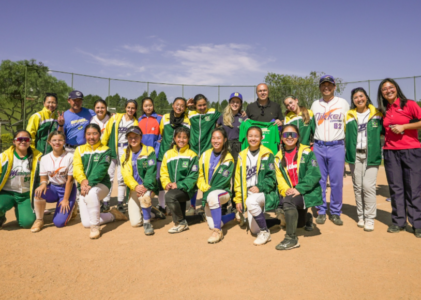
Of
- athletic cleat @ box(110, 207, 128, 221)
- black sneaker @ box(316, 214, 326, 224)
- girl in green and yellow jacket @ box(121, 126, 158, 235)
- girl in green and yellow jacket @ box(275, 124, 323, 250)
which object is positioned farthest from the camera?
athletic cleat @ box(110, 207, 128, 221)

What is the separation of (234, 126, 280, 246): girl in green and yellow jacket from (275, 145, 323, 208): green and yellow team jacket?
0.10m

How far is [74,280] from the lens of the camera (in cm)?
276

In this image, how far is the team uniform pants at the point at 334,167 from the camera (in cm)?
450

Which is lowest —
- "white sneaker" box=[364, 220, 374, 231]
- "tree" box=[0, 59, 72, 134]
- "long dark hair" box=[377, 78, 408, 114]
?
"white sneaker" box=[364, 220, 374, 231]

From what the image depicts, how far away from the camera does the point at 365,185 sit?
4.28 m

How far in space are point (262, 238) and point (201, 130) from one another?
229cm

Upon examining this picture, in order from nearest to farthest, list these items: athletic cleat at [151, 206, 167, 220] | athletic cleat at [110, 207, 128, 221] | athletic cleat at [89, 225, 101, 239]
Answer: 1. athletic cleat at [89, 225, 101, 239]
2. athletic cleat at [110, 207, 128, 221]
3. athletic cleat at [151, 206, 167, 220]

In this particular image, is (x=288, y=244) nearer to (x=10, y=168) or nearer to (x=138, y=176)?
(x=138, y=176)

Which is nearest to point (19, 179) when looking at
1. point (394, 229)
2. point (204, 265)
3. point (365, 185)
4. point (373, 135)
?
point (204, 265)

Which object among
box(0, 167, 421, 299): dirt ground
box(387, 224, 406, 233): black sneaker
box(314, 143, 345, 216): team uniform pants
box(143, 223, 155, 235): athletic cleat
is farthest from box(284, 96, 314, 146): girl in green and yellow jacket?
box(143, 223, 155, 235): athletic cleat

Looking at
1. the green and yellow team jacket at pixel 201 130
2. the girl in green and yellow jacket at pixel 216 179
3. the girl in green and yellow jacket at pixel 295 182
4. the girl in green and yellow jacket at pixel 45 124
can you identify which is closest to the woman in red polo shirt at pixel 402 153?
the girl in green and yellow jacket at pixel 295 182

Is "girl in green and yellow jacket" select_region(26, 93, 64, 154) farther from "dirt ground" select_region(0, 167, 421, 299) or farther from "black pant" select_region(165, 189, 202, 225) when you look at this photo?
"black pant" select_region(165, 189, 202, 225)

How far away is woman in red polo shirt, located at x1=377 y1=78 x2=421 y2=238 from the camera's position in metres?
4.03

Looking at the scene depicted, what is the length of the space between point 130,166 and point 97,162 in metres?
0.50
